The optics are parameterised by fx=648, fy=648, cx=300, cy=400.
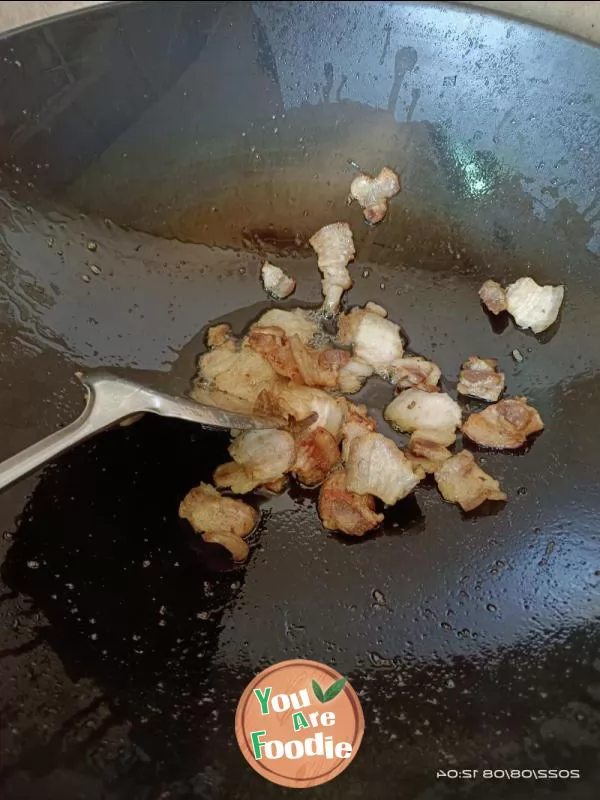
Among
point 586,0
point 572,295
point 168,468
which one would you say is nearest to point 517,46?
point 586,0

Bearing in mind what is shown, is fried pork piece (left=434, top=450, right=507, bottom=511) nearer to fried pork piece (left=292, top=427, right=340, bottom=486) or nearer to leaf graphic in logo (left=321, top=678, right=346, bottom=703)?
fried pork piece (left=292, top=427, right=340, bottom=486)

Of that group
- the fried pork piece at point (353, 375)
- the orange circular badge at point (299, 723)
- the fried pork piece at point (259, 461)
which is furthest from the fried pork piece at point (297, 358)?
the orange circular badge at point (299, 723)

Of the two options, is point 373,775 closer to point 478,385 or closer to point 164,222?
point 478,385

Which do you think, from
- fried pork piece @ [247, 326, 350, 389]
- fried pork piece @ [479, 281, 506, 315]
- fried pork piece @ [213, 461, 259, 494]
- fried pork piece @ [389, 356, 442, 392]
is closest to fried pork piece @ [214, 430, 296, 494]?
fried pork piece @ [213, 461, 259, 494]

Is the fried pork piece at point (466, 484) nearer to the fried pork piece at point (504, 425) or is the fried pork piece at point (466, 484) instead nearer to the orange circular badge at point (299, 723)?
the fried pork piece at point (504, 425)

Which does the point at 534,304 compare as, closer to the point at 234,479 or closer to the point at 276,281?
the point at 276,281

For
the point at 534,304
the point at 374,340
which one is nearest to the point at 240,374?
the point at 374,340
